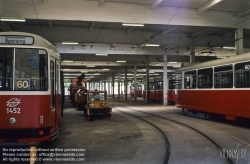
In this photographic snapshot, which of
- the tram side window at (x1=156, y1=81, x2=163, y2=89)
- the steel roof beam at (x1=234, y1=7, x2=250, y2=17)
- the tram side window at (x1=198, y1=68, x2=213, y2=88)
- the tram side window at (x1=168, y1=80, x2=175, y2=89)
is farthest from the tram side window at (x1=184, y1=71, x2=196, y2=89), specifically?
the tram side window at (x1=156, y1=81, x2=163, y2=89)

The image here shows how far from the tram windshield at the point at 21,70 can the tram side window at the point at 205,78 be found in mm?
9746

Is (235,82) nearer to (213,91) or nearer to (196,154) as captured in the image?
(213,91)

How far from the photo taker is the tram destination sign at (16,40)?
21.4 feet

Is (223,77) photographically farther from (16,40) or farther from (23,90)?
(16,40)

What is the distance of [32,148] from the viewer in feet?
19.8

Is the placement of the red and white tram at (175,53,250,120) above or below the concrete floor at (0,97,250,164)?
above

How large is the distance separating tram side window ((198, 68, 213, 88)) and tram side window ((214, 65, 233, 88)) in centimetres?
44

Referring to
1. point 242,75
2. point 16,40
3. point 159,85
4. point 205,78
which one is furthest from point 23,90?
point 159,85

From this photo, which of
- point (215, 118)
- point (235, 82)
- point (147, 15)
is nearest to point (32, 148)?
point (235, 82)

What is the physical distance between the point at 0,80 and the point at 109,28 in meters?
14.4

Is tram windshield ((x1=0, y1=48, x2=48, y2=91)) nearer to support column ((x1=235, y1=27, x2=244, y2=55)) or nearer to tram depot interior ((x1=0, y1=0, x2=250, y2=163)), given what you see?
tram depot interior ((x1=0, y1=0, x2=250, y2=163))

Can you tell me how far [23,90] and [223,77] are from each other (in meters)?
9.68

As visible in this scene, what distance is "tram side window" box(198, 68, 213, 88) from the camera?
13897mm

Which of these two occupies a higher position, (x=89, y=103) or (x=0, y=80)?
(x=0, y=80)
